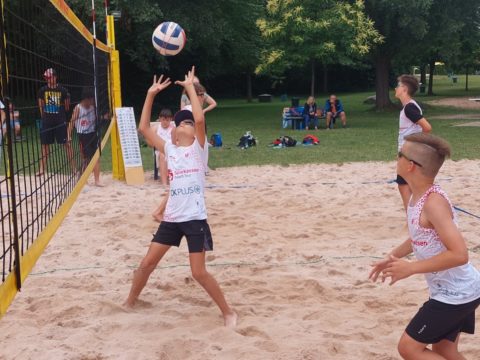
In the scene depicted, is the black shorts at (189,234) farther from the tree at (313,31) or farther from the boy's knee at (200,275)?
the tree at (313,31)

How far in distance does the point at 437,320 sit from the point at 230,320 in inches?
65.6

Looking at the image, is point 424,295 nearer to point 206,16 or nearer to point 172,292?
point 172,292

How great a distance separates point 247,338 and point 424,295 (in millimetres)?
1521

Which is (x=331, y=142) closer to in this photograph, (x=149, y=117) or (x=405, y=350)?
(x=149, y=117)

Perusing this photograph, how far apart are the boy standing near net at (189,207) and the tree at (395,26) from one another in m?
16.9

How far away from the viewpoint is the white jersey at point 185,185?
13.4ft

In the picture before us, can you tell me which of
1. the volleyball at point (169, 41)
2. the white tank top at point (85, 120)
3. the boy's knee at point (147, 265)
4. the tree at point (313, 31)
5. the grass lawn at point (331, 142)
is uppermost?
the tree at point (313, 31)

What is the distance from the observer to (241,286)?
16.2 feet

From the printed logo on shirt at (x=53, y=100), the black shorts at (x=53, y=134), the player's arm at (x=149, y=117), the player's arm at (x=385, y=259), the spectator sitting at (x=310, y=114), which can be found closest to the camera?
the player's arm at (x=385, y=259)

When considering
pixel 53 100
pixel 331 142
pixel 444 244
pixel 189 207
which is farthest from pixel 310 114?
pixel 444 244

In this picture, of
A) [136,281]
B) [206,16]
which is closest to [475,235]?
[136,281]

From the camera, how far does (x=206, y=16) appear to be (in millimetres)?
20797

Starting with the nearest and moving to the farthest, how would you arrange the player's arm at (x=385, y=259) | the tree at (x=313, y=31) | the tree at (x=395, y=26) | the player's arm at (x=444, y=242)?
the player's arm at (x=444, y=242) → the player's arm at (x=385, y=259) → the tree at (x=313, y=31) → the tree at (x=395, y=26)

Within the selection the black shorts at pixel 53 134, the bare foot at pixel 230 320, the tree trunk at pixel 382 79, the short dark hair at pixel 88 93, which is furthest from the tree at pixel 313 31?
the bare foot at pixel 230 320
